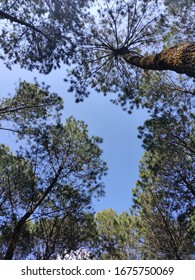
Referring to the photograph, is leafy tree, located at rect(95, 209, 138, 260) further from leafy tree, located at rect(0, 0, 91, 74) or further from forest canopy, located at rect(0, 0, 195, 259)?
leafy tree, located at rect(0, 0, 91, 74)

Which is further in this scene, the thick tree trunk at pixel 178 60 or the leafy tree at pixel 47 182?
the leafy tree at pixel 47 182

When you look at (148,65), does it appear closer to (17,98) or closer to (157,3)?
(157,3)

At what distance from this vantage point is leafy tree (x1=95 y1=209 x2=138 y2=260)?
1263 cm

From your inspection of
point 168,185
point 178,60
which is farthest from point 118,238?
point 178,60

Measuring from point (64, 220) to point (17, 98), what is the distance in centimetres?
389

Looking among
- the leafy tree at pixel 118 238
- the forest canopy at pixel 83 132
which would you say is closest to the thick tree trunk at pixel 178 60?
the forest canopy at pixel 83 132

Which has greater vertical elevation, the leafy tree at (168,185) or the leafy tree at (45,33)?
the leafy tree at (45,33)

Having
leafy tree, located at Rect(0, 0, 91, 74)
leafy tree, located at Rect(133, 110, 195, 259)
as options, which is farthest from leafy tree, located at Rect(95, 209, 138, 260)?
leafy tree, located at Rect(0, 0, 91, 74)

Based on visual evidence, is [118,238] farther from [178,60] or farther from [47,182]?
[178,60]

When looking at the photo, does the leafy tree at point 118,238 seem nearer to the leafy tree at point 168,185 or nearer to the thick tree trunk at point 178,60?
the leafy tree at point 168,185

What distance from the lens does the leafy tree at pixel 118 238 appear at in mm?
12633

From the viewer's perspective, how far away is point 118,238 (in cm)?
1335

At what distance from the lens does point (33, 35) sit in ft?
28.7

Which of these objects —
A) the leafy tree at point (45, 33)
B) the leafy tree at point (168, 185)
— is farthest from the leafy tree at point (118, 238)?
the leafy tree at point (45, 33)
